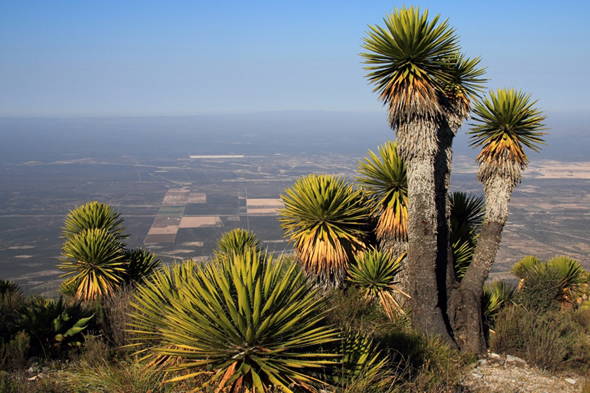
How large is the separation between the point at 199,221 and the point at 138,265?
62466 mm

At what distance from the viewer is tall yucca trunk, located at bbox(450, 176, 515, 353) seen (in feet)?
28.6

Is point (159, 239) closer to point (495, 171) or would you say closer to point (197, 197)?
point (197, 197)

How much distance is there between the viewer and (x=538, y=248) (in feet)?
173

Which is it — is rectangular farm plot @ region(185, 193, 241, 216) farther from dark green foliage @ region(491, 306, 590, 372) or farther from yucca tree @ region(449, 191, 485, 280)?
dark green foliage @ region(491, 306, 590, 372)

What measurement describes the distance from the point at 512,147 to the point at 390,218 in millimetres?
2564

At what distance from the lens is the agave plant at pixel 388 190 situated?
954 centimetres

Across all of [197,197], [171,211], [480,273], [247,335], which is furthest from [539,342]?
[197,197]

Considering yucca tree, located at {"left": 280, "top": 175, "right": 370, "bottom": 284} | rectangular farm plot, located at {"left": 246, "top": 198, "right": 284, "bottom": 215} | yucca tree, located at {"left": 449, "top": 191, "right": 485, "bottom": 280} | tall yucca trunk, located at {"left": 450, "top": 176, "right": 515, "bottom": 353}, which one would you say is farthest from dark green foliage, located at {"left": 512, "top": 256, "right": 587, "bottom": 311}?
rectangular farm plot, located at {"left": 246, "top": 198, "right": 284, "bottom": 215}

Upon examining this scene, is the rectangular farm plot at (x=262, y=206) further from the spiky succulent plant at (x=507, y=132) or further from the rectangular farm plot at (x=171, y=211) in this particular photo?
the spiky succulent plant at (x=507, y=132)

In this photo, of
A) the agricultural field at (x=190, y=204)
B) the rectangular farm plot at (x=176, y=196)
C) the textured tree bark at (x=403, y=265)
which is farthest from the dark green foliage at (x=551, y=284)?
the rectangular farm plot at (x=176, y=196)

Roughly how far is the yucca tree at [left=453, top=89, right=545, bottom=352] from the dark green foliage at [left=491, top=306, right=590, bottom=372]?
1.70 feet

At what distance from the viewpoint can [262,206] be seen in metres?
84.4

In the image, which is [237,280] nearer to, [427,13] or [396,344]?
[396,344]

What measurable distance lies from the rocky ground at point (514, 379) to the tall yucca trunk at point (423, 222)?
87 cm
